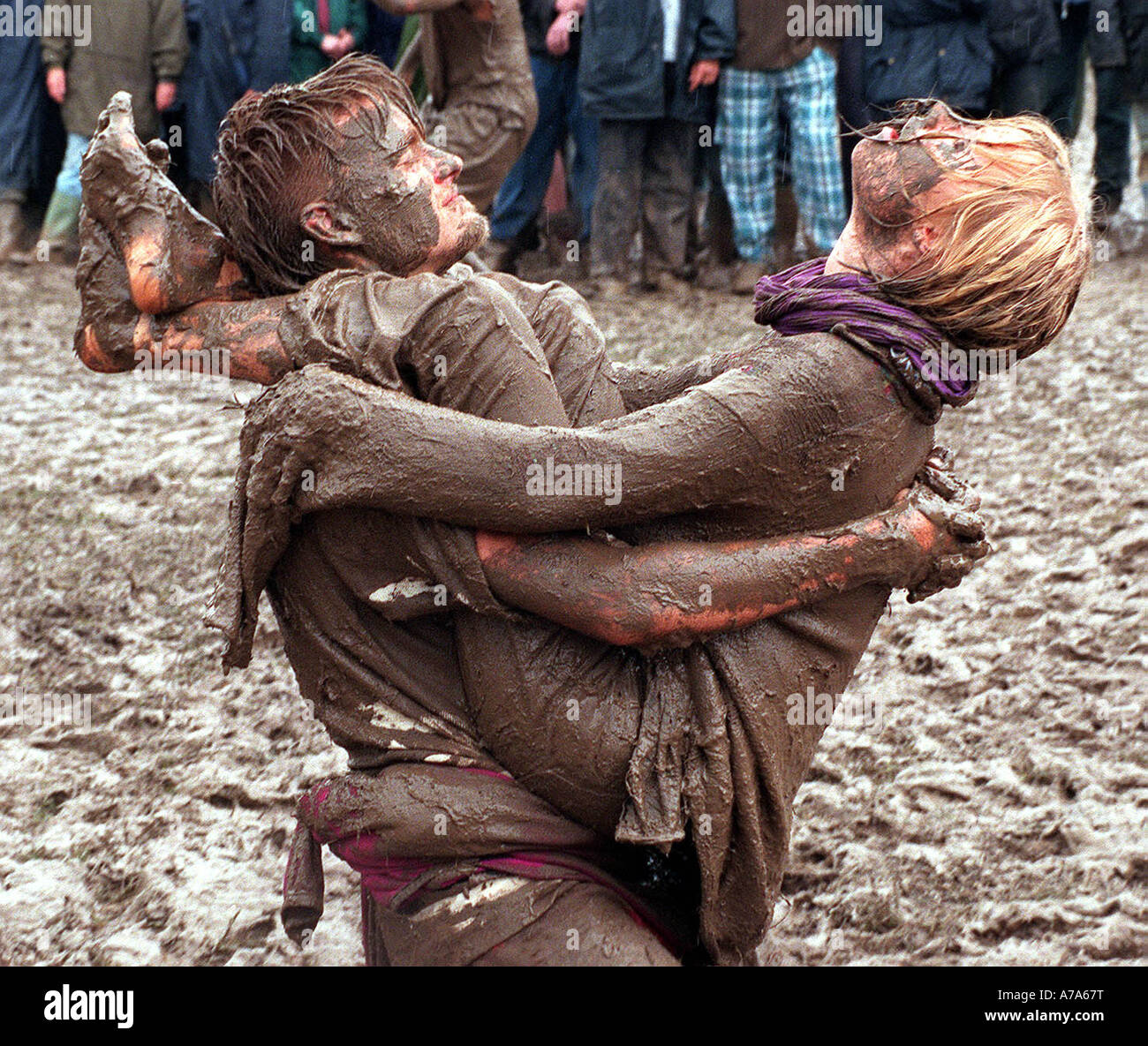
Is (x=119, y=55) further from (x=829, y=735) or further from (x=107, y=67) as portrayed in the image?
(x=829, y=735)

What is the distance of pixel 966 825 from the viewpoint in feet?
12.3

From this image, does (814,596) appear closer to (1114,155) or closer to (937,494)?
(937,494)

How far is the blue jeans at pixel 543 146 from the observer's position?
8.49m

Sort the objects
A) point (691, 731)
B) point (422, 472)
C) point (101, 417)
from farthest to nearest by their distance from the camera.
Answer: point (101, 417)
point (691, 731)
point (422, 472)

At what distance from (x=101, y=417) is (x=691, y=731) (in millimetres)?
4747

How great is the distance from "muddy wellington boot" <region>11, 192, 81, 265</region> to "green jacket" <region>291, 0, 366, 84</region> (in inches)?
60.1

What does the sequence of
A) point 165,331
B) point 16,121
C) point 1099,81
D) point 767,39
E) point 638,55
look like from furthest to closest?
point 16,121
point 1099,81
point 638,55
point 767,39
point 165,331

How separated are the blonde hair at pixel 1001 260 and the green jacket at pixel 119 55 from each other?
7.35 meters

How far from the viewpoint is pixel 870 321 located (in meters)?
2.24

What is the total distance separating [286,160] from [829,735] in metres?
2.42

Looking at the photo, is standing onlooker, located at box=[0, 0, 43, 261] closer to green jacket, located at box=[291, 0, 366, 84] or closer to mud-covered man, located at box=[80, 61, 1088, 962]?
green jacket, located at box=[291, 0, 366, 84]

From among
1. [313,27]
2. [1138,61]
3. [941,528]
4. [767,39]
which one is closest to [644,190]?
[767,39]

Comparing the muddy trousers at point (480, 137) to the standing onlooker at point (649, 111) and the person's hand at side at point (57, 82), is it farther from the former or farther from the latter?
the person's hand at side at point (57, 82)
